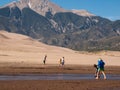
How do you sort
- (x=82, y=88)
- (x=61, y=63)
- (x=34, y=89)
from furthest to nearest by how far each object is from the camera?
(x=61, y=63), (x=82, y=88), (x=34, y=89)

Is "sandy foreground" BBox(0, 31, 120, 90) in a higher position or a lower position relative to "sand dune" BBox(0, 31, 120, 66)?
lower

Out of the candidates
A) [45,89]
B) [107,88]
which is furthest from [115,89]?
[45,89]

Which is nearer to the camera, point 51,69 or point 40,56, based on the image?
point 51,69

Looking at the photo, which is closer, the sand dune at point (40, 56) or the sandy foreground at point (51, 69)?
the sandy foreground at point (51, 69)

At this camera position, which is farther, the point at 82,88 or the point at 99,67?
the point at 99,67

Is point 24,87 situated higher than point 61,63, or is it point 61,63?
point 61,63

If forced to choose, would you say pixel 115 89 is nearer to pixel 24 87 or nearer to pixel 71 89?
pixel 71 89

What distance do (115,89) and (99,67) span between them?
12.6m

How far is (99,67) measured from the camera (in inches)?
1526

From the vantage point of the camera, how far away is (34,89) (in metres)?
24.9

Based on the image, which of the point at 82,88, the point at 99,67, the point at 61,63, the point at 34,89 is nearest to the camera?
the point at 34,89

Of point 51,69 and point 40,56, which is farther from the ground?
point 40,56

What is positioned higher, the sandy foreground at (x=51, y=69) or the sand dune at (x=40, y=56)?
the sand dune at (x=40, y=56)

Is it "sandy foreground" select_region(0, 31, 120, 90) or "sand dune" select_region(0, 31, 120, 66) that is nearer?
"sandy foreground" select_region(0, 31, 120, 90)
